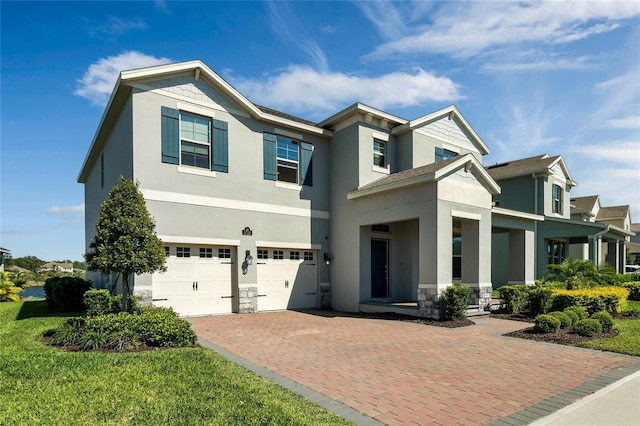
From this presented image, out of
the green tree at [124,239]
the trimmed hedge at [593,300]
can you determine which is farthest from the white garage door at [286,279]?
the trimmed hedge at [593,300]

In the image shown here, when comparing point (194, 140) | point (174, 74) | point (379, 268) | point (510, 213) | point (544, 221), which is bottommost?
point (379, 268)

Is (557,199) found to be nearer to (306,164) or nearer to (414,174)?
(414,174)

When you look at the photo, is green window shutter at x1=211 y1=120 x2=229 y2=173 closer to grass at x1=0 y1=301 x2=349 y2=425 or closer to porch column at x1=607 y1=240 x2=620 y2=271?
grass at x1=0 y1=301 x2=349 y2=425

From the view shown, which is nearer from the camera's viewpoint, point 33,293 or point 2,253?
point 33,293

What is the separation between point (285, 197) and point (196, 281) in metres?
4.38

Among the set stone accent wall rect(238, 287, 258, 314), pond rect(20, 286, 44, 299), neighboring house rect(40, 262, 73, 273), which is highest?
stone accent wall rect(238, 287, 258, 314)

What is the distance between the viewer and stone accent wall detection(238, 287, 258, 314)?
1298 cm

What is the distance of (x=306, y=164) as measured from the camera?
15.0 m

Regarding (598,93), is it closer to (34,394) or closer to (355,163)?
(355,163)

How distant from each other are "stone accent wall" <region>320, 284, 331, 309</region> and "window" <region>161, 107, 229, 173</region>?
5.99 m

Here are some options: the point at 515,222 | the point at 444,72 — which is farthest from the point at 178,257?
the point at 515,222

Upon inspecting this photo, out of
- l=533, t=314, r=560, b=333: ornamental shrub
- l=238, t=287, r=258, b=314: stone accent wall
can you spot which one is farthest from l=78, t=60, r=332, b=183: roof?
l=533, t=314, r=560, b=333: ornamental shrub

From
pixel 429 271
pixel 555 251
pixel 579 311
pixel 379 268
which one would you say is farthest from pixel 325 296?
pixel 555 251

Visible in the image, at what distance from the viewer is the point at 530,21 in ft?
30.3
